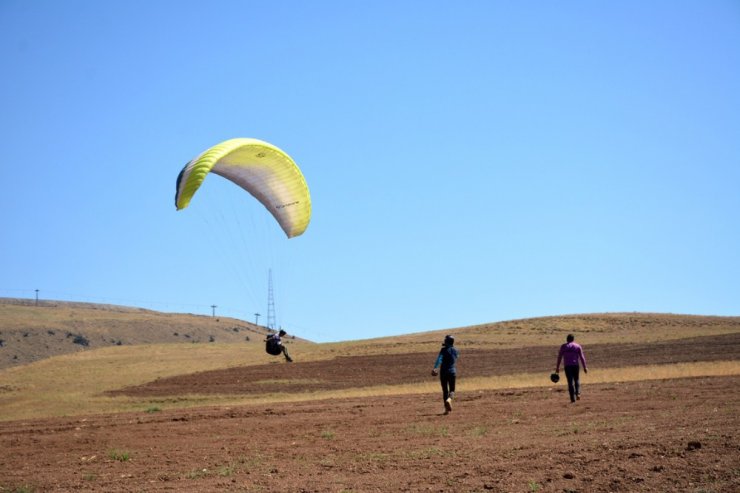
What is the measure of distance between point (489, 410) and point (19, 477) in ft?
31.3

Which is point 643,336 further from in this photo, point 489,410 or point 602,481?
point 602,481

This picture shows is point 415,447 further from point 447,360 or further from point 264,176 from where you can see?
point 264,176

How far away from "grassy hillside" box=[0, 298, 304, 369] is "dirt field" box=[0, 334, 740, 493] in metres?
60.3

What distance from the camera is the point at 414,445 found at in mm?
14273

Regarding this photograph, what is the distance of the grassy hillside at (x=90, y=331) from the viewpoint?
81.4m

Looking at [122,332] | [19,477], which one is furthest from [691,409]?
[122,332]

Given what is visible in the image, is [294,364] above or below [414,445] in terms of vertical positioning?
above

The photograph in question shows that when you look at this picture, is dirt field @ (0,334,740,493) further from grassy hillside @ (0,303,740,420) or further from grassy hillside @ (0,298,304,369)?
grassy hillside @ (0,298,304,369)

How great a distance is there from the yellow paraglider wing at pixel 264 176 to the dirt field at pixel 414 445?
505 cm

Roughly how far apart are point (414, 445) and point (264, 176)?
10.9m

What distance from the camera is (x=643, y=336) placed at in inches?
1906

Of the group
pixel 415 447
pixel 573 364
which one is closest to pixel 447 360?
pixel 573 364

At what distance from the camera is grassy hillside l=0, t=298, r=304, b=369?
3204 inches

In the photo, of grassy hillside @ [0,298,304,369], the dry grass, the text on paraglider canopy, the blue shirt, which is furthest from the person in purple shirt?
grassy hillside @ [0,298,304,369]
